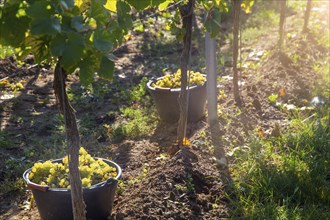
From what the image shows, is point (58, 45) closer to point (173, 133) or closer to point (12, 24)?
point (12, 24)

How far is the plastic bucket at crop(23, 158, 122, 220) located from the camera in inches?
150

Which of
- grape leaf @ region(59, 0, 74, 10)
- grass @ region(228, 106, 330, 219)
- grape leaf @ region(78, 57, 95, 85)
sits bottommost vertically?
grass @ region(228, 106, 330, 219)

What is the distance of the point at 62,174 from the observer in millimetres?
4035

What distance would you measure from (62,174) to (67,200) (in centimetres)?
27

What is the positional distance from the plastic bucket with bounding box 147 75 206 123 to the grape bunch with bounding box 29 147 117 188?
1.98m

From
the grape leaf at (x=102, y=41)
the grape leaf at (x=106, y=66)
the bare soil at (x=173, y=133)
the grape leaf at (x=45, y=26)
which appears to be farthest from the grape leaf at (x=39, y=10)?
the bare soil at (x=173, y=133)

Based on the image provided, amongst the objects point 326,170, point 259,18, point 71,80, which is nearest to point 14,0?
point 326,170

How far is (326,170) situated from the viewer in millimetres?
4715

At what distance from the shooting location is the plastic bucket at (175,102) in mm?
5958

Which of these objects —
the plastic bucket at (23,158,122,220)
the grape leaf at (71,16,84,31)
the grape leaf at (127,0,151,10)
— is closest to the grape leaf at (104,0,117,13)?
the grape leaf at (127,0,151,10)

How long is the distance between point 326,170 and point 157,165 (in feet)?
4.59

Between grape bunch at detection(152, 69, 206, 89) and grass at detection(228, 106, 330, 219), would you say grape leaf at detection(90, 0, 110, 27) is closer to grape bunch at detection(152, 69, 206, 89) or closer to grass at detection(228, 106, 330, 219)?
grass at detection(228, 106, 330, 219)

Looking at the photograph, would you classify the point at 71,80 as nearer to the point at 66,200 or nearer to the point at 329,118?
the point at 329,118

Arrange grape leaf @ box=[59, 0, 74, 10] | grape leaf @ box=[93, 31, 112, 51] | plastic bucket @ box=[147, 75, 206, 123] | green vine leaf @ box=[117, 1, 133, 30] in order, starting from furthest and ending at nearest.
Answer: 1. plastic bucket @ box=[147, 75, 206, 123]
2. green vine leaf @ box=[117, 1, 133, 30]
3. grape leaf @ box=[93, 31, 112, 51]
4. grape leaf @ box=[59, 0, 74, 10]
